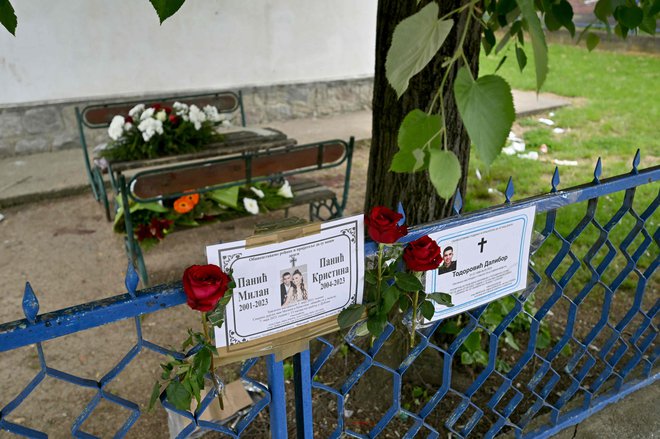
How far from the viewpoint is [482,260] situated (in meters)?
1.48

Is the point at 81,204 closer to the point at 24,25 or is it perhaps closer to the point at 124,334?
the point at 24,25

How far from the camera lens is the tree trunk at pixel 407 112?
1910mm

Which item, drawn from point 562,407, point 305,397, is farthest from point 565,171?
point 305,397

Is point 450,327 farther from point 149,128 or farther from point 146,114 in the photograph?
point 146,114

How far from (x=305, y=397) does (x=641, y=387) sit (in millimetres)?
1576

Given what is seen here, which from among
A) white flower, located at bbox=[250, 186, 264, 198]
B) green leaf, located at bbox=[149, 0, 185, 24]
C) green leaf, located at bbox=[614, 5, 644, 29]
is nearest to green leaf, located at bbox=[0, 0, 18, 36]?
green leaf, located at bbox=[149, 0, 185, 24]

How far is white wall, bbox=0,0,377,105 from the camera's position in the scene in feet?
17.4

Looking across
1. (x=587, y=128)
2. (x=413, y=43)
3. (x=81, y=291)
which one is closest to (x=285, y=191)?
(x=81, y=291)

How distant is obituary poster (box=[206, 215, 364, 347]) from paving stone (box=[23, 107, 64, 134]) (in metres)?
5.26

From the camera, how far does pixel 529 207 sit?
1.49 meters

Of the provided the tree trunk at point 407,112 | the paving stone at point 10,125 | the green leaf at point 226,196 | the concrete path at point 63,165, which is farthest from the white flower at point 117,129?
the tree trunk at point 407,112

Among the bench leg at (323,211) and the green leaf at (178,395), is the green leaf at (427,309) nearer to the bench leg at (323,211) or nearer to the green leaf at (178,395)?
the green leaf at (178,395)

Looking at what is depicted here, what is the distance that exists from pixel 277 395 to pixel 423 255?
473 mm

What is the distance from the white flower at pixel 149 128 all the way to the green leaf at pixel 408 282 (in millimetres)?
3035
